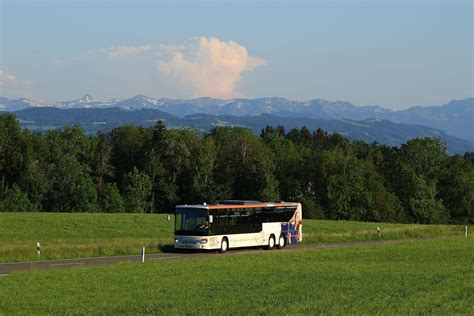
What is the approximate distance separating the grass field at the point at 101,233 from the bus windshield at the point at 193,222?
1877mm

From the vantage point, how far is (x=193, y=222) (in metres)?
45.9

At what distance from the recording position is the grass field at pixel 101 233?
138ft

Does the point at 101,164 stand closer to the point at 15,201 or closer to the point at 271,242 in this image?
the point at 15,201

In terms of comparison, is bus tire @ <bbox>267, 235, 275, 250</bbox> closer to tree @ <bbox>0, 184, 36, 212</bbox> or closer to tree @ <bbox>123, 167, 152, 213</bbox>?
tree @ <bbox>0, 184, 36, 212</bbox>

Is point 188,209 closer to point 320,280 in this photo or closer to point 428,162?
point 320,280

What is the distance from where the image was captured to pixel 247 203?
49.3m

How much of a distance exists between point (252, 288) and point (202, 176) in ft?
298

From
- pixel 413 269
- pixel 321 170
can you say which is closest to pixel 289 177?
pixel 321 170

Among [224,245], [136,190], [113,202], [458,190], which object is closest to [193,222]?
[224,245]

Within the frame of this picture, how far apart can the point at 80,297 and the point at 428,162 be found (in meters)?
119

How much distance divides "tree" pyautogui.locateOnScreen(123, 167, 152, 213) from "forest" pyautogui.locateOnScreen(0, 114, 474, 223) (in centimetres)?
15

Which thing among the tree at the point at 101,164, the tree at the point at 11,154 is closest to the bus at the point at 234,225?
the tree at the point at 11,154

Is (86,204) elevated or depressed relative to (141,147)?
depressed

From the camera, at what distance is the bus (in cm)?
4569
